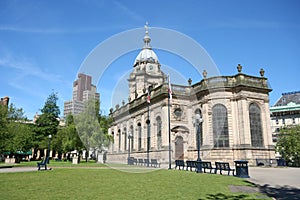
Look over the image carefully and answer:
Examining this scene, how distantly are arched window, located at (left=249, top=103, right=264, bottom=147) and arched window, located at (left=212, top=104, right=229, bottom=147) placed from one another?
328 centimetres

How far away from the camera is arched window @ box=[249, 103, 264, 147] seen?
29.9m

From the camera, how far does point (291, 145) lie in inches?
1689

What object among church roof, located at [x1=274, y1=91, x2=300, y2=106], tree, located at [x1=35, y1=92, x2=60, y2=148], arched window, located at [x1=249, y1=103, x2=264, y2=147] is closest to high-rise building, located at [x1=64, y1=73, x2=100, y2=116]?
tree, located at [x1=35, y1=92, x2=60, y2=148]

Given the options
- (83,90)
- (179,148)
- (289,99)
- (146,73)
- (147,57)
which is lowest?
(179,148)

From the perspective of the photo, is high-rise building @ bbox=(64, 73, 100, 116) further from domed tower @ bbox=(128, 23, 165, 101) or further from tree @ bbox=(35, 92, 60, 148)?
domed tower @ bbox=(128, 23, 165, 101)

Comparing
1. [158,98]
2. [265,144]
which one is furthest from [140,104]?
[265,144]

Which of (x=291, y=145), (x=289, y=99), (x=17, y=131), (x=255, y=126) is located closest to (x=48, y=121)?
(x=17, y=131)

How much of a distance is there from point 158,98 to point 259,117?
14175 millimetres

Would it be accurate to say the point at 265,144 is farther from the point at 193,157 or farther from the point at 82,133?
the point at 82,133

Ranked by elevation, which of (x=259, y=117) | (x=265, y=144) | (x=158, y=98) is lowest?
(x=265, y=144)

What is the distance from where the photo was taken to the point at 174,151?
33.1 m

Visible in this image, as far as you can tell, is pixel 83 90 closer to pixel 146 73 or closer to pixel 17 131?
pixel 17 131

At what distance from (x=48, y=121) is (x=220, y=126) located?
41.2 meters

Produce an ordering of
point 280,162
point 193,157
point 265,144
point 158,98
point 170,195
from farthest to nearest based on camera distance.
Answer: point 158,98
point 193,157
point 265,144
point 280,162
point 170,195
